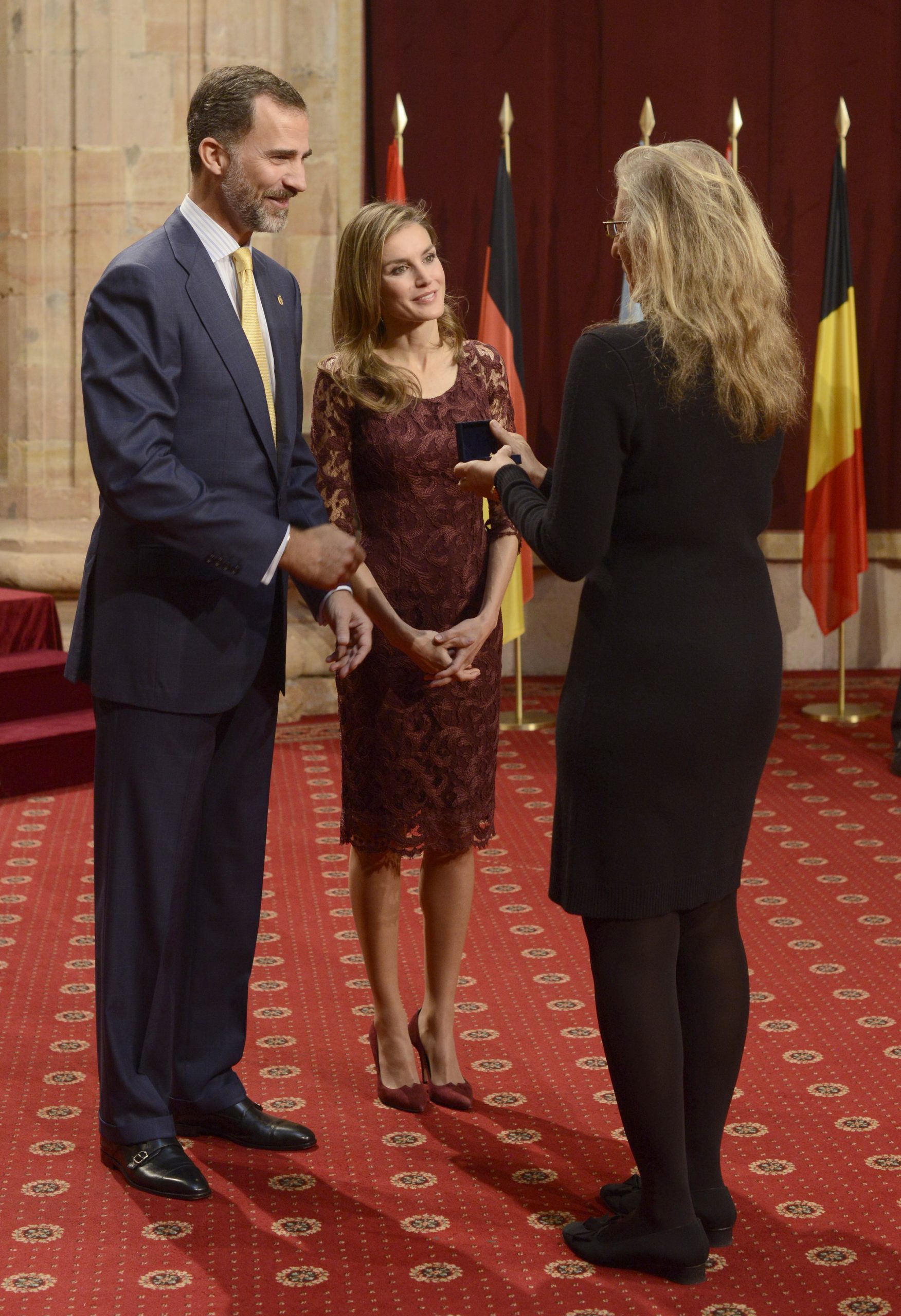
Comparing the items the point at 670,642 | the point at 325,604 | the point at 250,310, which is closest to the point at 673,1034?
the point at 670,642

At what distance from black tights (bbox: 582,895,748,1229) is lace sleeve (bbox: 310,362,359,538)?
104 centimetres

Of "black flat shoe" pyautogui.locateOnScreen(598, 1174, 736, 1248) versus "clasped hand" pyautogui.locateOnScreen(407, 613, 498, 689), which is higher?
"clasped hand" pyautogui.locateOnScreen(407, 613, 498, 689)

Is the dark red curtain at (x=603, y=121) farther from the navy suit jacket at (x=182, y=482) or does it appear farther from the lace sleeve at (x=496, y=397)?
the navy suit jacket at (x=182, y=482)

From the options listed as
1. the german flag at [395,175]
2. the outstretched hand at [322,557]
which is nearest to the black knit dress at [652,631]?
the outstretched hand at [322,557]

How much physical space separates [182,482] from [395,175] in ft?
15.0

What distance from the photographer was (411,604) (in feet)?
10.3

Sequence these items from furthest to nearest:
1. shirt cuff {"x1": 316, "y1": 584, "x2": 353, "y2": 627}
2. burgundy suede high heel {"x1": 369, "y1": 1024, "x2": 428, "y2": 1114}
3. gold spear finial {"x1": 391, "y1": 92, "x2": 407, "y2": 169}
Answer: gold spear finial {"x1": 391, "y1": 92, "x2": 407, "y2": 169}
burgundy suede high heel {"x1": 369, "y1": 1024, "x2": 428, "y2": 1114}
shirt cuff {"x1": 316, "y1": 584, "x2": 353, "y2": 627}

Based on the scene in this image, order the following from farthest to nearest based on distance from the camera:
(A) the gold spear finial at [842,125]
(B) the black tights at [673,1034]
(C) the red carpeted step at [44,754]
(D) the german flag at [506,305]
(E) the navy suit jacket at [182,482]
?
(A) the gold spear finial at [842,125] → (D) the german flag at [506,305] → (C) the red carpeted step at [44,754] → (E) the navy suit jacket at [182,482] → (B) the black tights at [673,1034]

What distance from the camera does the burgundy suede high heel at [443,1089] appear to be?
3.21 meters

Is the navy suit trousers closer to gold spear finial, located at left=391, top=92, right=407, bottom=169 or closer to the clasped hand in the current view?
the clasped hand

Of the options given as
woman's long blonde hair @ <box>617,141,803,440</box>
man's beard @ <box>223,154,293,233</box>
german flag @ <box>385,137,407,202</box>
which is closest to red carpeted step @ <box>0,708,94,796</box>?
german flag @ <box>385,137,407,202</box>

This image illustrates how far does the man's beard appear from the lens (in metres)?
2.68

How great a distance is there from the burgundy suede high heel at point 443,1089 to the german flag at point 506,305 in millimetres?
3657

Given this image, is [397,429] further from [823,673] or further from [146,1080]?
[823,673]
